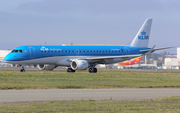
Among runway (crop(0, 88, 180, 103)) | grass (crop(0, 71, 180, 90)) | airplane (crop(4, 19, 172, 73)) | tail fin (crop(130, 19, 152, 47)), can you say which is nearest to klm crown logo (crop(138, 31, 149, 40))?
tail fin (crop(130, 19, 152, 47))

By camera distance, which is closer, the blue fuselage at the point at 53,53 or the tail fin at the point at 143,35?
the blue fuselage at the point at 53,53

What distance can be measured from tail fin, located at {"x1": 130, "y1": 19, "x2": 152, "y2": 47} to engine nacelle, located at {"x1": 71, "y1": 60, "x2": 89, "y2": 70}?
12776 millimetres

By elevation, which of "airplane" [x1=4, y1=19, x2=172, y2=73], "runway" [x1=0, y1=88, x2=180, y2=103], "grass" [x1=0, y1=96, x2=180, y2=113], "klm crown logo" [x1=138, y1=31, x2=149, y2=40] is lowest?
"runway" [x1=0, y1=88, x2=180, y2=103]

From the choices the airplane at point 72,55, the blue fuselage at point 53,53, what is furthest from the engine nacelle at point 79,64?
the blue fuselage at point 53,53

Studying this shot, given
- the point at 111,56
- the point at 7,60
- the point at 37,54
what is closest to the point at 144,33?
the point at 111,56

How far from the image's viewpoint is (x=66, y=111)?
13.4 metres

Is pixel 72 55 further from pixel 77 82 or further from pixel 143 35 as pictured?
pixel 77 82

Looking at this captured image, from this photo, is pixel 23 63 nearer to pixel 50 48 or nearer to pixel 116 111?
pixel 50 48

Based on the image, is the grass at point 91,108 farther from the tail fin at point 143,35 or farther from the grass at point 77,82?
the tail fin at point 143,35

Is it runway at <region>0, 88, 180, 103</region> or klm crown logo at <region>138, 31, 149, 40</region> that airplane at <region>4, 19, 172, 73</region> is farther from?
runway at <region>0, 88, 180, 103</region>

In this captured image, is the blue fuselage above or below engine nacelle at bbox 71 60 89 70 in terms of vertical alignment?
above

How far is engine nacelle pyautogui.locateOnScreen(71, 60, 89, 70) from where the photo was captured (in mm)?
47750

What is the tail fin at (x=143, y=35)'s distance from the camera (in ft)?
189

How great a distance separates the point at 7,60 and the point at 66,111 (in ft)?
113
